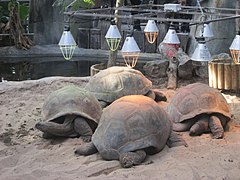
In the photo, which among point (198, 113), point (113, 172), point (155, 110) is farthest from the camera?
point (198, 113)

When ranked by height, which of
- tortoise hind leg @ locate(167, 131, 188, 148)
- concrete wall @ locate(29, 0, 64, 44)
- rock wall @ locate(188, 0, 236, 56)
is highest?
concrete wall @ locate(29, 0, 64, 44)

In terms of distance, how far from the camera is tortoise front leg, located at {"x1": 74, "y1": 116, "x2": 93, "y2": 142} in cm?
434

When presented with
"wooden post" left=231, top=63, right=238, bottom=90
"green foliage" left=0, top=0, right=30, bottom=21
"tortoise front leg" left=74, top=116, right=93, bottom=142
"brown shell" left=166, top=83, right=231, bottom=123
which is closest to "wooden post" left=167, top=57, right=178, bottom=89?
"wooden post" left=231, top=63, right=238, bottom=90

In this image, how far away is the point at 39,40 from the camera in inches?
527

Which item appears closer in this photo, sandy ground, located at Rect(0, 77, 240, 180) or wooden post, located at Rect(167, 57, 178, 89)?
sandy ground, located at Rect(0, 77, 240, 180)

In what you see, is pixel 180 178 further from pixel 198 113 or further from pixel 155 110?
pixel 198 113

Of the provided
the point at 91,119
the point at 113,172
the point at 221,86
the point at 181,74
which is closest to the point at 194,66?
the point at 181,74

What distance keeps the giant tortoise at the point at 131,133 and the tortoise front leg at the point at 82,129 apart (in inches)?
16.2

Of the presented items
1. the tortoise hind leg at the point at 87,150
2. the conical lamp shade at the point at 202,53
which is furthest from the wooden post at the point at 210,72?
the tortoise hind leg at the point at 87,150

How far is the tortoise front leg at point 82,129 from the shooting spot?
171 inches

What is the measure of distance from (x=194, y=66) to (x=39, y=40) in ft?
24.7

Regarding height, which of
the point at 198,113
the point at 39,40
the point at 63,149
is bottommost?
the point at 63,149

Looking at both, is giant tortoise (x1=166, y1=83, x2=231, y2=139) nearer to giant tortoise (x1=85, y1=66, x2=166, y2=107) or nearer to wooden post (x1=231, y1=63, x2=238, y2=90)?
giant tortoise (x1=85, y1=66, x2=166, y2=107)

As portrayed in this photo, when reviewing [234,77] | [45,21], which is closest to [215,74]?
[234,77]
